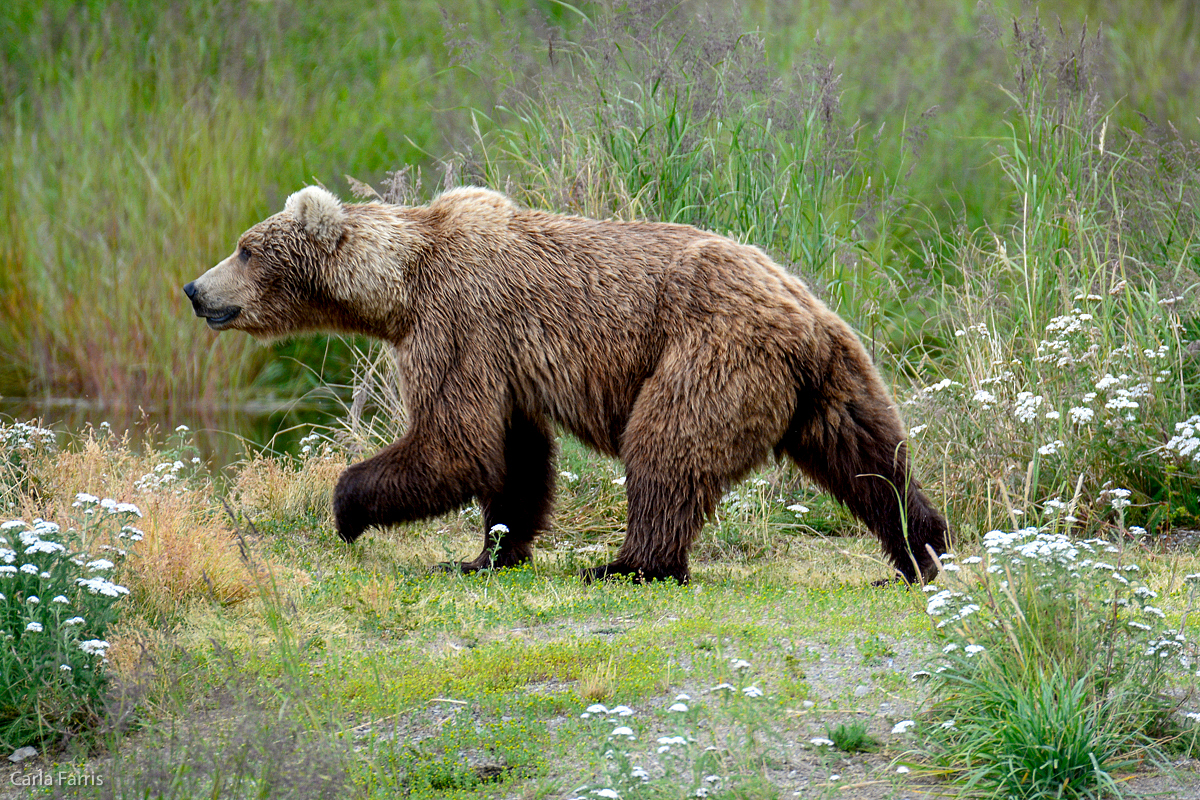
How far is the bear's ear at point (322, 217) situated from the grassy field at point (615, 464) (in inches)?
55.6

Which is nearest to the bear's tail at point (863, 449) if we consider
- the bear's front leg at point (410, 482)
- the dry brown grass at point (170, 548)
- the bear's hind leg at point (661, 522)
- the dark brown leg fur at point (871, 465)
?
the dark brown leg fur at point (871, 465)

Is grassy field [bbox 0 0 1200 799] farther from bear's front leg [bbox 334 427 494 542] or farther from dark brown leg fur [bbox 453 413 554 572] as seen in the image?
bear's front leg [bbox 334 427 494 542]

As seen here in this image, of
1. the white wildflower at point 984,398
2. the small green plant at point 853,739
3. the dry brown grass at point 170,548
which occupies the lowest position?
the dry brown grass at point 170,548

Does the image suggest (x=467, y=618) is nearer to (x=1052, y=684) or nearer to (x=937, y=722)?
(x=937, y=722)

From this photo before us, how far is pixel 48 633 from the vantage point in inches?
157

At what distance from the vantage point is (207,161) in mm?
12555

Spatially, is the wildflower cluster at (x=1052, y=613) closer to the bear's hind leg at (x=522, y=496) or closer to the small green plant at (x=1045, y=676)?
the small green plant at (x=1045, y=676)

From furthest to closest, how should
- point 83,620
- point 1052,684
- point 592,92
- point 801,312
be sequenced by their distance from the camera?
point 592,92 → point 801,312 → point 83,620 → point 1052,684

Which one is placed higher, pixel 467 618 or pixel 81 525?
pixel 81 525

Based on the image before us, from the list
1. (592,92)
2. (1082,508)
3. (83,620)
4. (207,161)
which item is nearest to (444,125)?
(207,161)

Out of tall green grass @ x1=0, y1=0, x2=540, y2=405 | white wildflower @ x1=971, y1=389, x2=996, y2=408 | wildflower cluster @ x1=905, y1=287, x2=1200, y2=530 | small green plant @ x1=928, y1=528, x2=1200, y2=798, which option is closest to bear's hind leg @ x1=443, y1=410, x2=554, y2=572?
wildflower cluster @ x1=905, y1=287, x2=1200, y2=530

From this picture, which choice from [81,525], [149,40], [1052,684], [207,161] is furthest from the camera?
[149,40]

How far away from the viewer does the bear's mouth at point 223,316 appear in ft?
20.0

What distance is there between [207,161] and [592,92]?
17.7 ft
